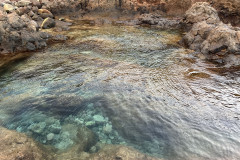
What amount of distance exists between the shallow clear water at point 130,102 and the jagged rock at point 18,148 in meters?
0.33

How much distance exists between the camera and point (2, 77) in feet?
25.4

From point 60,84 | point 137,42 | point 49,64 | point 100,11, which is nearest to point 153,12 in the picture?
point 100,11

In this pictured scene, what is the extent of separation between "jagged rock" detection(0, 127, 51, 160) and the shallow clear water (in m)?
0.33

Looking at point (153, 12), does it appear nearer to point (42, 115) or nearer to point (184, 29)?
point (184, 29)

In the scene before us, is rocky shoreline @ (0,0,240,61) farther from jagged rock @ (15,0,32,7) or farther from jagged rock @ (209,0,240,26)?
jagged rock @ (209,0,240,26)

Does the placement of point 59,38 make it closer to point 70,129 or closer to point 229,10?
point 70,129

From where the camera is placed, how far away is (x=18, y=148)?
3.95 meters

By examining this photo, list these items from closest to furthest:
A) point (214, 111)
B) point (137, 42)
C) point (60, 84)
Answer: point (214, 111), point (60, 84), point (137, 42)

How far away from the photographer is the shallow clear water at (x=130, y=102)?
Answer: 4596 millimetres

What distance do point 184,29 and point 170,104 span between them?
13424mm

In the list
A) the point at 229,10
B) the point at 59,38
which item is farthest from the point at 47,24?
the point at 229,10

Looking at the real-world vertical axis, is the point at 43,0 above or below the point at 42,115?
above

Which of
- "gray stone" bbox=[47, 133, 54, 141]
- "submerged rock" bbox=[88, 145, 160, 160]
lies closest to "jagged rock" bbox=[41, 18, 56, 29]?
"gray stone" bbox=[47, 133, 54, 141]

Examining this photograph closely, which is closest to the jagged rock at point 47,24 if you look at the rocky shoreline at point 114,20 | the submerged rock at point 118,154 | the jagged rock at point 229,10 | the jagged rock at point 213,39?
the rocky shoreline at point 114,20
